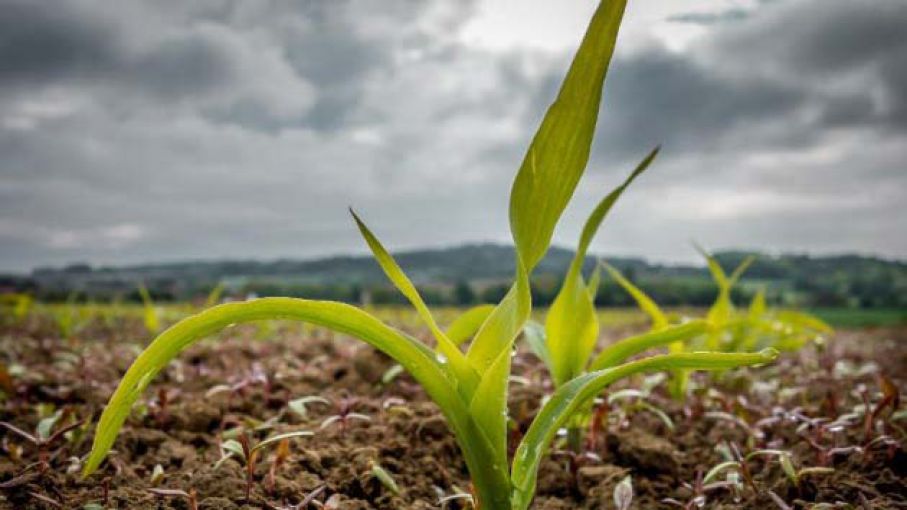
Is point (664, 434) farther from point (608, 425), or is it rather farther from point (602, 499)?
point (602, 499)

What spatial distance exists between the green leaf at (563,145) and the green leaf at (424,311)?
0.77 feet

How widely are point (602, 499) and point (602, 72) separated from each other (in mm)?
1151

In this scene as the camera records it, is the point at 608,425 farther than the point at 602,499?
Yes

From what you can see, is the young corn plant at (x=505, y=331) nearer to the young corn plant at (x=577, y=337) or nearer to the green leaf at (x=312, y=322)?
the green leaf at (x=312, y=322)

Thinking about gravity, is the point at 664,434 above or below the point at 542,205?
below

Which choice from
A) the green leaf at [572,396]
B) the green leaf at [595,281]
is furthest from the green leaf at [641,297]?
the green leaf at [572,396]

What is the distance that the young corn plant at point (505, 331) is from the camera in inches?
53.6

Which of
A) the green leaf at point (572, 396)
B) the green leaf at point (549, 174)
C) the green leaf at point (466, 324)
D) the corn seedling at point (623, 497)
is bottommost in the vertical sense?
the corn seedling at point (623, 497)

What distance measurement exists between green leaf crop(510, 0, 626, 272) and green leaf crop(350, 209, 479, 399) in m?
0.24

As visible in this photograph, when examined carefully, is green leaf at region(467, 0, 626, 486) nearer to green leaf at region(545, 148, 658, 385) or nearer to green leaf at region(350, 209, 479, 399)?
green leaf at region(350, 209, 479, 399)

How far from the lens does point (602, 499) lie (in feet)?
6.08

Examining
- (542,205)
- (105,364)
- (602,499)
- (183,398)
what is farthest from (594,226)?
(105,364)

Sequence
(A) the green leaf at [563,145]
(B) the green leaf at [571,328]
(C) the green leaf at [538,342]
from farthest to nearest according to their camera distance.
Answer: (C) the green leaf at [538,342], (B) the green leaf at [571,328], (A) the green leaf at [563,145]

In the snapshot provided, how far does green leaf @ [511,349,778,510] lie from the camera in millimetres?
1399
